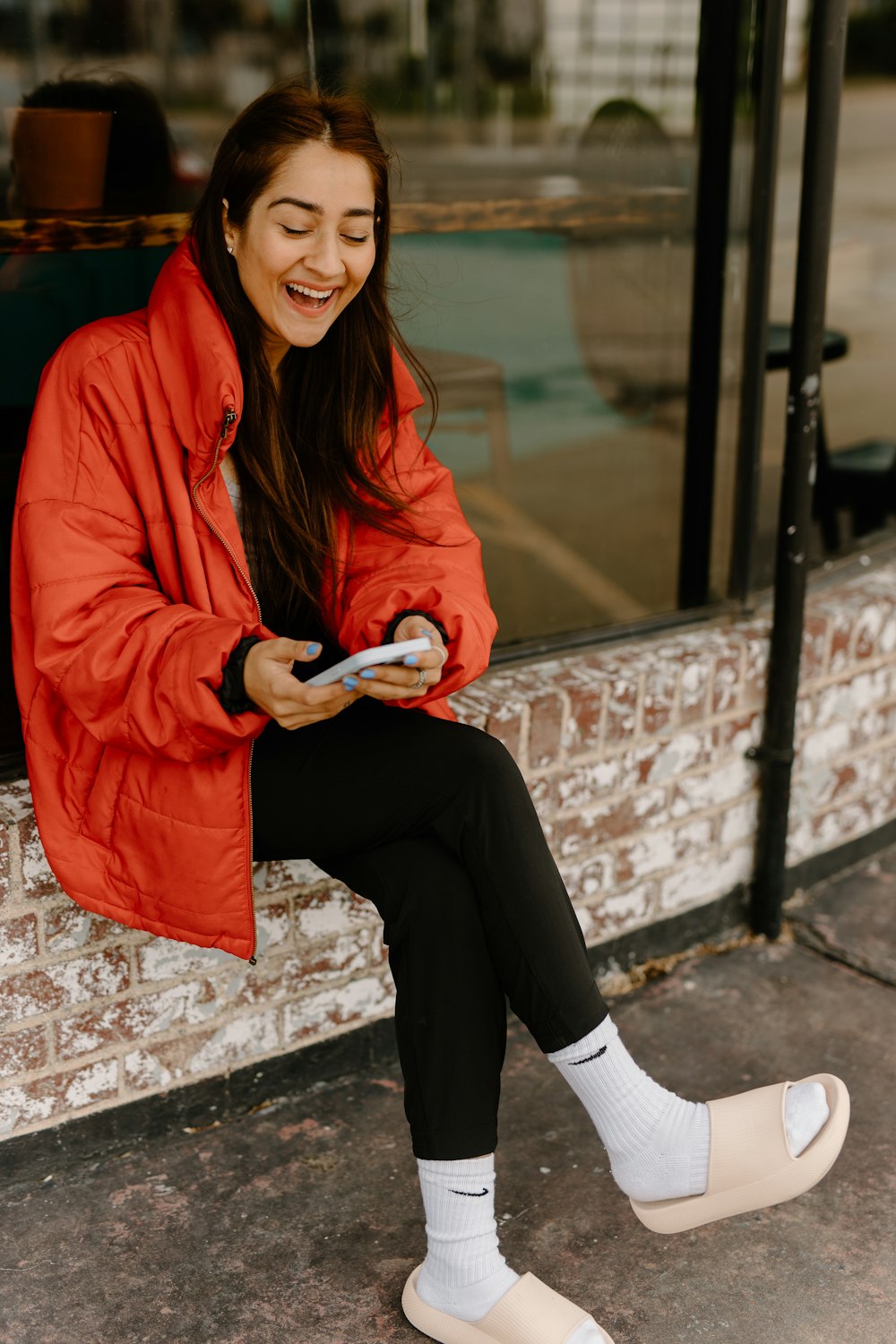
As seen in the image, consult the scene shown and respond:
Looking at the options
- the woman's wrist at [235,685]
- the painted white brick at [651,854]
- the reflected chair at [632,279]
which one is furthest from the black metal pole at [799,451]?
the woman's wrist at [235,685]

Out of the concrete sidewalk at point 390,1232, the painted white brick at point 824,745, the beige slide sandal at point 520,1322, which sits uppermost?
the painted white brick at point 824,745

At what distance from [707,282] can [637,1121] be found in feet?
5.88

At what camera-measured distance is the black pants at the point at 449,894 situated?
6.12 feet

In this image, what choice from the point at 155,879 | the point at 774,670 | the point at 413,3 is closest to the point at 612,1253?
the point at 155,879

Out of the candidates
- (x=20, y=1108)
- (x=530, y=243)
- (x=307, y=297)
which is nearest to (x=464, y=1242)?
(x=20, y=1108)

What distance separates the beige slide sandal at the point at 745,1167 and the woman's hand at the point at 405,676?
76cm

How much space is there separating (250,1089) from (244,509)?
1027mm

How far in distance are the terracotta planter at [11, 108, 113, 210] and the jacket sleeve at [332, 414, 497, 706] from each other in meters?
0.68

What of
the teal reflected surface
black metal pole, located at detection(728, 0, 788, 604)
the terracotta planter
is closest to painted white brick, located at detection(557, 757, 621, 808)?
black metal pole, located at detection(728, 0, 788, 604)

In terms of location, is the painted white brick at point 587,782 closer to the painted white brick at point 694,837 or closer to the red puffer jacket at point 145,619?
the painted white brick at point 694,837

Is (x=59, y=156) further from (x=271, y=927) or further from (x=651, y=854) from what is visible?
(x=651, y=854)

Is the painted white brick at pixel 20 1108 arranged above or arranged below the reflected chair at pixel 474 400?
below

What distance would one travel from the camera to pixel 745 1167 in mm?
1969

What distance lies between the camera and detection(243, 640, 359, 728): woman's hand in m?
1.72
